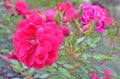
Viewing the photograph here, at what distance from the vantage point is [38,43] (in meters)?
1.19

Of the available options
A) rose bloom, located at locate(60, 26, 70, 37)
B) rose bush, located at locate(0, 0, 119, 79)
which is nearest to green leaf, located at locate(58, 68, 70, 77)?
rose bush, located at locate(0, 0, 119, 79)

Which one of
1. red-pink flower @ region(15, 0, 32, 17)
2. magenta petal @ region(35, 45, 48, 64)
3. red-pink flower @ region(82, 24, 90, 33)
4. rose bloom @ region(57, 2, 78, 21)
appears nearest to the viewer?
magenta petal @ region(35, 45, 48, 64)

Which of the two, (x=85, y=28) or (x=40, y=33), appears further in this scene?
(x=85, y=28)

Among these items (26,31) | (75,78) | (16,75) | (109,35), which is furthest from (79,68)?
(16,75)

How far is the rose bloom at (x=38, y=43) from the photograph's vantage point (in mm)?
1181

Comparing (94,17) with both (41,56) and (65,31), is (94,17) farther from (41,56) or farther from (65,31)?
(41,56)

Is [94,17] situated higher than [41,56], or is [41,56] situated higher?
[94,17]

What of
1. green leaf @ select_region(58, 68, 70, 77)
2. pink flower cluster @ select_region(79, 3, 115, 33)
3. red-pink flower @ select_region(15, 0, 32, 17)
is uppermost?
red-pink flower @ select_region(15, 0, 32, 17)

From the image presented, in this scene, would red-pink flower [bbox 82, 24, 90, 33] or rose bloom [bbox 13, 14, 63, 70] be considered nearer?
rose bloom [bbox 13, 14, 63, 70]

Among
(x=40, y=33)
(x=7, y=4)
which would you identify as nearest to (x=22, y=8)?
(x=7, y=4)

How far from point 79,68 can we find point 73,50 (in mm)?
133

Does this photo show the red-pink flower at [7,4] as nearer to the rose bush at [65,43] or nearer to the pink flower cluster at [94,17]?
the rose bush at [65,43]

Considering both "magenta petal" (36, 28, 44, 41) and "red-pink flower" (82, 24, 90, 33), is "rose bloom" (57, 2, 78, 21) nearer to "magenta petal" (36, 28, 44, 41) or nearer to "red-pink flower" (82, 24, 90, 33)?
"red-pink flower" (82, 24, 90, 33)

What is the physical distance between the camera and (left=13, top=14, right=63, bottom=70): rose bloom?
1181 mm
